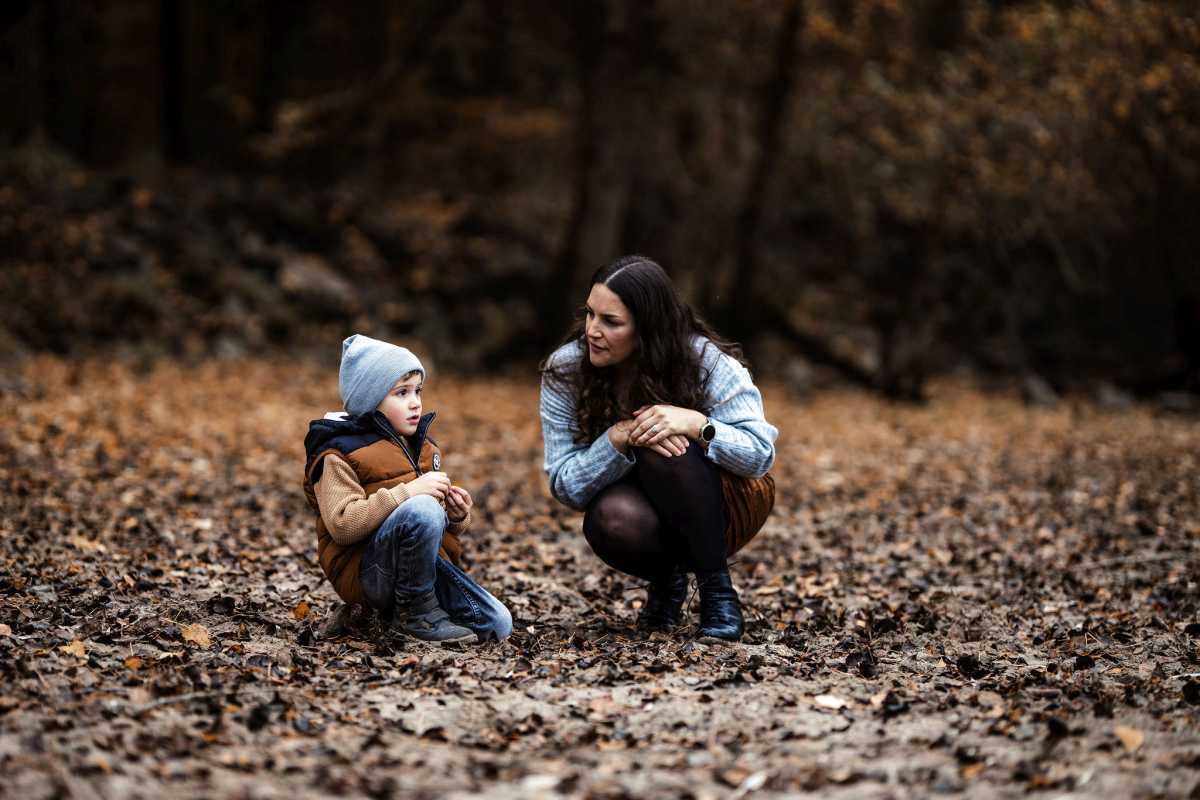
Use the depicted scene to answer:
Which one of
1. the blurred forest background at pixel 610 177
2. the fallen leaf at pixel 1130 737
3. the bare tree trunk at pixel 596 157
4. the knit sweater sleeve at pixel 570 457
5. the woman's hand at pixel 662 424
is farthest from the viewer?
the bare tree trunk at pixel 596 157

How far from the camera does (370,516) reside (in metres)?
3.92

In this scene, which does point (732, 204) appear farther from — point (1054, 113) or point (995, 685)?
point (995, 685)

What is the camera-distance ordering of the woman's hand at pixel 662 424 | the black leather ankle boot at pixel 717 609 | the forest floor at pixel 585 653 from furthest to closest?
the black leather ankle boot at pixel 717 609
the woman's hand at pixel 662 424
the forest floor at pixel 585 653

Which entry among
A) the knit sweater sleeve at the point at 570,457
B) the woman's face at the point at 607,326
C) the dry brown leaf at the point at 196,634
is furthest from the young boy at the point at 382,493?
the woman's face at the point at 607,326

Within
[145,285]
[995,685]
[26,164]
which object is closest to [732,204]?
[145,285]

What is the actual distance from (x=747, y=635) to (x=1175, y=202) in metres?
13.7

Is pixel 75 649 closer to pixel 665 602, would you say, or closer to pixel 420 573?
pixel 420 573

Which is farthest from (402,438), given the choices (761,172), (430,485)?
(761,172)

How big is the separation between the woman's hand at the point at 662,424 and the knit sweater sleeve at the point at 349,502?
0.86 metres

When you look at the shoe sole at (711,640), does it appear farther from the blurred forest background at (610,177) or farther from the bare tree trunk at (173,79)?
the bare tree trunk at (173,79)

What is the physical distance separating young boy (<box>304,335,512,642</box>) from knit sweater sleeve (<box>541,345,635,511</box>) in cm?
41

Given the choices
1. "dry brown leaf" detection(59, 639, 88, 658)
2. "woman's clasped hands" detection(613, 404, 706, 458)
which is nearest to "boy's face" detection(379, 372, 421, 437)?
"woman's clasped hands" detection(613, 404, 706, 458)

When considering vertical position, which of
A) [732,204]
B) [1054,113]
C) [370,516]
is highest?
[1054,113]

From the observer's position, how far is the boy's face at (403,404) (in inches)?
159
